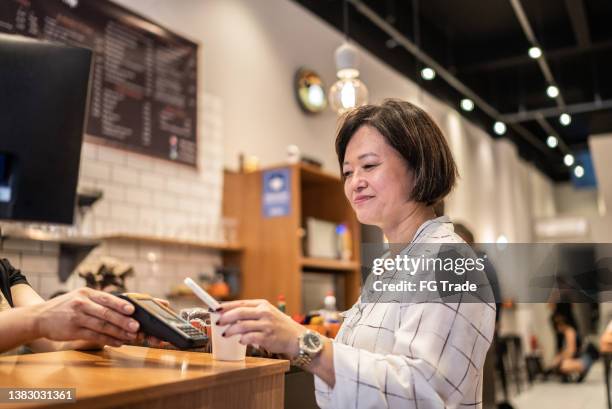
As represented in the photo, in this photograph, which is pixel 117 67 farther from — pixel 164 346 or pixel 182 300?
pixel 164 346

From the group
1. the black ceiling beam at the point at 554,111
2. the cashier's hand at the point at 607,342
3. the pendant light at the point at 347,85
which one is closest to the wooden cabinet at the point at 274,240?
the pendant light at the point at 347,85

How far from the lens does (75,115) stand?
1.65 meters

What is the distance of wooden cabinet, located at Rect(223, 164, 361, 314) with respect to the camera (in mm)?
3969

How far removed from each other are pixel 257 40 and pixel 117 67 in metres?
1.58

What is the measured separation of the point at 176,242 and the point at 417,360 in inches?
109

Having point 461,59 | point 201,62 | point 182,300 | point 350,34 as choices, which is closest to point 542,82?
point 461,59

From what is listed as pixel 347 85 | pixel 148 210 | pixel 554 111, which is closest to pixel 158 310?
pixel 347 85

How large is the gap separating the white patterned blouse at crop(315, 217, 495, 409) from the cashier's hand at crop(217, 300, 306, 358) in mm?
98

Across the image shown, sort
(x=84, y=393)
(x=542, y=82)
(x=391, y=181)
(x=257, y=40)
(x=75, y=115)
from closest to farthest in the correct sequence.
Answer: (x=84, y=393), (x=391, y=181), (x=75, y=115), (x=257, y=40), (x=542, y=82)

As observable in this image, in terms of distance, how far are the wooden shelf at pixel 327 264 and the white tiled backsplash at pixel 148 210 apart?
0.65m

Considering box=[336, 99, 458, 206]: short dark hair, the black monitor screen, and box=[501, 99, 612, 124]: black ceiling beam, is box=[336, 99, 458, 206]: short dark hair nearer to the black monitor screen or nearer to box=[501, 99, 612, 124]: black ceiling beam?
the black monitor screen

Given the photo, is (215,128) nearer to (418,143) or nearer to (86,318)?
(418,143)

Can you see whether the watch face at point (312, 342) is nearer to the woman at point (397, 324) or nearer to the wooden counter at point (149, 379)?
the woman at point (397, 324)

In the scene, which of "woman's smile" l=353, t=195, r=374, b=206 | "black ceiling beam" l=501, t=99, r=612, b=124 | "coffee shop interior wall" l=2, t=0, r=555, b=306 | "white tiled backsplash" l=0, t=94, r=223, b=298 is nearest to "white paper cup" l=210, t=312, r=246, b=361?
"woman's smile" l=353, t=195, r=374, b=206
